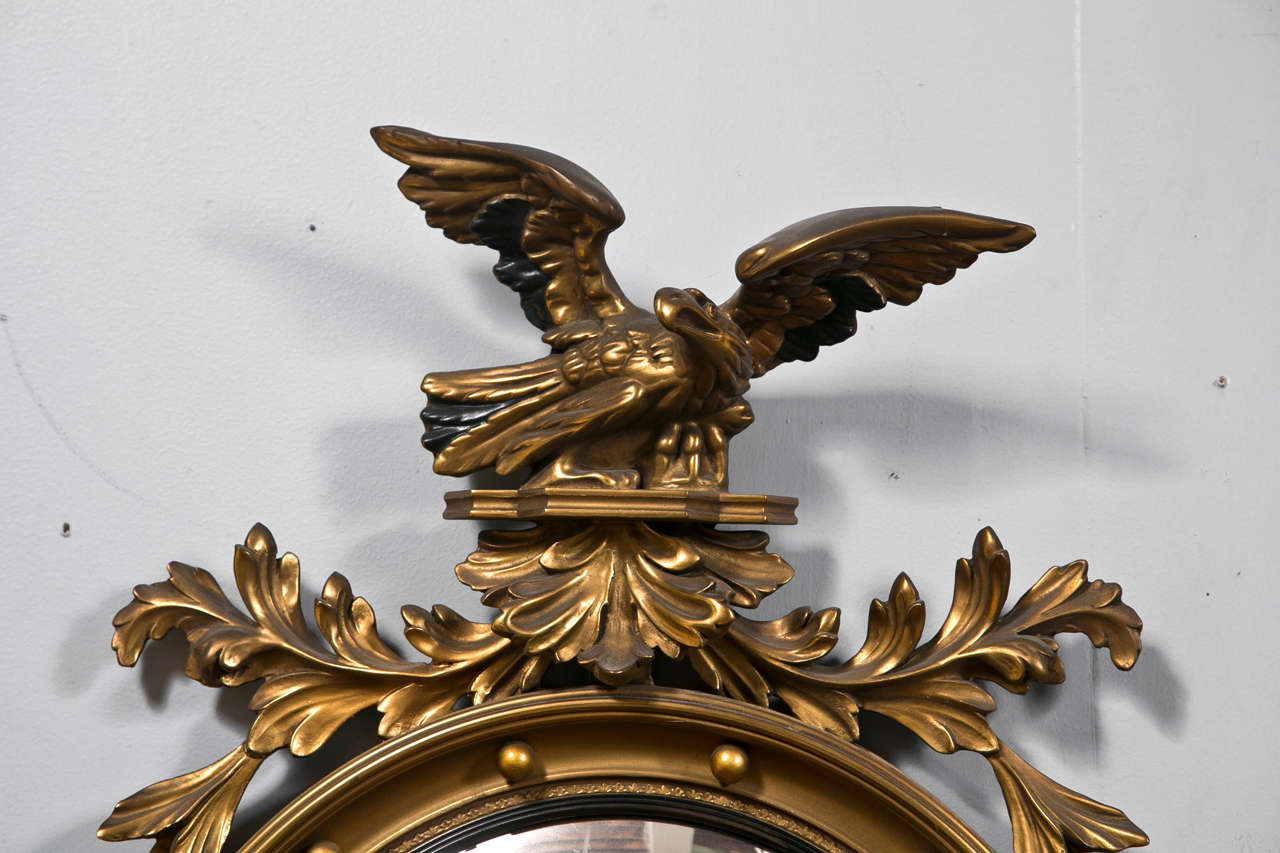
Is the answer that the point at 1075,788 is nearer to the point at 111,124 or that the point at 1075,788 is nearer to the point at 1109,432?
the point at 1109,432

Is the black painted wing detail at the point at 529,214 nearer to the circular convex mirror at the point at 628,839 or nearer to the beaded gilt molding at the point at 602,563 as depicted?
the beaded gilt molding at the point at 602,563

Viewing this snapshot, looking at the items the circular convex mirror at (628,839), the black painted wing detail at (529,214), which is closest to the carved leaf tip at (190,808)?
the circular convex mirror at (628,839)

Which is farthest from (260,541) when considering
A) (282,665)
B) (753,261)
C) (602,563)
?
(753,261)

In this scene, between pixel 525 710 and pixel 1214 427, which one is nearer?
pixel 525 710

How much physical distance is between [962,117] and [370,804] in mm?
482

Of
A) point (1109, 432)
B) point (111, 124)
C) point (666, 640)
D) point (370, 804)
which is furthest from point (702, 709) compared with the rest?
point (111, 124)

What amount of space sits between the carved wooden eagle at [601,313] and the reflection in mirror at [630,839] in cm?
16

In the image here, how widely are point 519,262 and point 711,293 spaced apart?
0.12 metres

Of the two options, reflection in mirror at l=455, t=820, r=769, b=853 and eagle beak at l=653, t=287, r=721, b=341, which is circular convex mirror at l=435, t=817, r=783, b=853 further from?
eagle beak at l=653, t=287, r=721, b=341

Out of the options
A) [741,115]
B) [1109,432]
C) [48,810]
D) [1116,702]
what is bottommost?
[48,810]

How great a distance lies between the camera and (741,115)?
2.05 feet

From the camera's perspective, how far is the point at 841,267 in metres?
0.52

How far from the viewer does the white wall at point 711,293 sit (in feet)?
1.79

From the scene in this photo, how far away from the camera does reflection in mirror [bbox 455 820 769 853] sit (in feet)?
1.67
